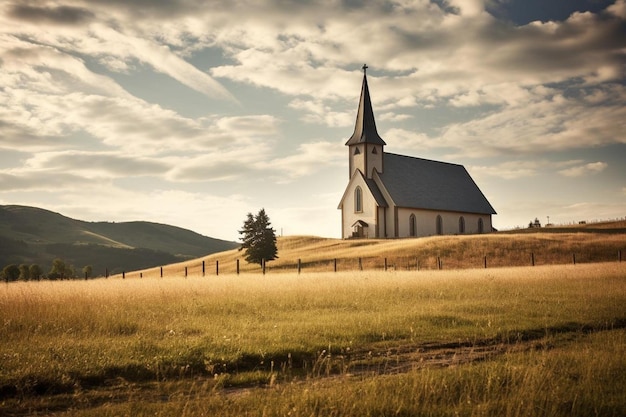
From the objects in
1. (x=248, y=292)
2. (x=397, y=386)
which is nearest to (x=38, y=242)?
(x=248, y=292)

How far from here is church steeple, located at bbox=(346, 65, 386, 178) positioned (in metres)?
69.8

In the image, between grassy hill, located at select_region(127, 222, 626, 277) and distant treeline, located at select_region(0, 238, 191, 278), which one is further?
distant treeline, located at select_region(0, 238, 191, 278)

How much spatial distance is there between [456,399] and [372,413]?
153cm

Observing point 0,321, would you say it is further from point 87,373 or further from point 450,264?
point 450,264

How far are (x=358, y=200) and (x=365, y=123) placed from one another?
10717 mm

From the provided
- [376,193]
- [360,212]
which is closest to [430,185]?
[376,193]

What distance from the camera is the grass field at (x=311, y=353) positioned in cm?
702

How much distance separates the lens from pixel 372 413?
21.6ft

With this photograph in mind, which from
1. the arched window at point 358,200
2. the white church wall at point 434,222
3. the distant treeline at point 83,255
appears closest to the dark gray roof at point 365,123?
the arched window at point 358,200

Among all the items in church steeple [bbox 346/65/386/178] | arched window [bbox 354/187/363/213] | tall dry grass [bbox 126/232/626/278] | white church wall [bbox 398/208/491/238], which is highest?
church steeple [bbox 346/65/386/178]

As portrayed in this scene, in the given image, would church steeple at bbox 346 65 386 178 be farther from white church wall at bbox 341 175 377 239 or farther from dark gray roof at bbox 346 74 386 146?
white church wall at bbox 341 175 377 239

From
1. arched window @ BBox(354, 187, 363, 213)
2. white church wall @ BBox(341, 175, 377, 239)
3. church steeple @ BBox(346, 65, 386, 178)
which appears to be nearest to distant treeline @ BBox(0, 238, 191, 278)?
white church wall @ BBox(341, 175, 377, 239)

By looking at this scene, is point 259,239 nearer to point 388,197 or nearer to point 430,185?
point 388,197

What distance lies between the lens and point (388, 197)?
67.9 metres
